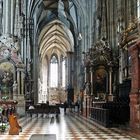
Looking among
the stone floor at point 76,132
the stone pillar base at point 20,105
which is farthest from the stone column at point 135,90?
the stone pillar base at point 20,105

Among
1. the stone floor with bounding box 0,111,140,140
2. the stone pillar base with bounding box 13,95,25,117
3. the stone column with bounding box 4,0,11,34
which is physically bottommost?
the stone floor with bounding box 0,111,140,140

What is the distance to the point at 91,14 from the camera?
1593 inches

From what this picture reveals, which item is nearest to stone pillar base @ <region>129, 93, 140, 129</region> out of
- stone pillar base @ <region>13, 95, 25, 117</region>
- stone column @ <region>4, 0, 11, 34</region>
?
stone pillar base @ <region>13, 95, 25, 117</region>

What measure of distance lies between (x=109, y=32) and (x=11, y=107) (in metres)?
13.0

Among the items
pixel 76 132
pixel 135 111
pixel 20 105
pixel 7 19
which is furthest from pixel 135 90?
pixel 20 105

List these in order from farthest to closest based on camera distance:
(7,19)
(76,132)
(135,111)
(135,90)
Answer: (7,19) < (76,132) < (135,90) < (135,111)

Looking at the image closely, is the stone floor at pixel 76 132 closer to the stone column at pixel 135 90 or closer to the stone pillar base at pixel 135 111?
the stone pillar base at pixel 135 111

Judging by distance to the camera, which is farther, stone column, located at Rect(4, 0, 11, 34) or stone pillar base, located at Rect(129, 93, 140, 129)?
stone column, located at Rect(4, 0, 11, 34)

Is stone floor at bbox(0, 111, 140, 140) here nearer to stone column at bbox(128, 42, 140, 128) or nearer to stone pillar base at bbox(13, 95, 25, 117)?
stone column at bbox(128, 42, 140, 128)

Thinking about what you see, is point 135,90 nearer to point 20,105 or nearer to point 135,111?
point 135,111

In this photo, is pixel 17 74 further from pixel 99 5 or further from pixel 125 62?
pixel 99 5

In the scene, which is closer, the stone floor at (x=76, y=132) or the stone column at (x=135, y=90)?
the stone floor at (x=76, y=132)

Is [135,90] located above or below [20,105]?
above

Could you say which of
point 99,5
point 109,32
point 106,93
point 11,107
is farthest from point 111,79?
point 11,107
